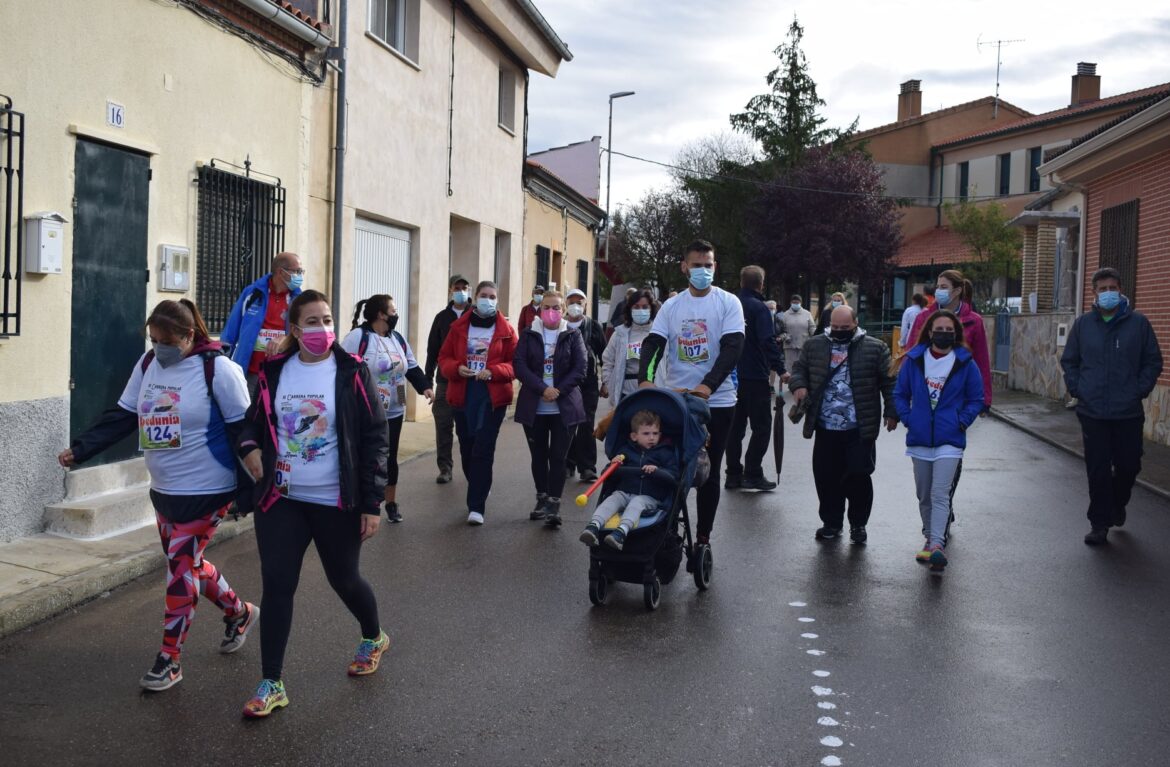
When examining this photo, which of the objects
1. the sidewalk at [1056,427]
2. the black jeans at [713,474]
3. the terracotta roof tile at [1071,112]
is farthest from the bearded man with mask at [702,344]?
the terracotta roof tile at [1071,112]

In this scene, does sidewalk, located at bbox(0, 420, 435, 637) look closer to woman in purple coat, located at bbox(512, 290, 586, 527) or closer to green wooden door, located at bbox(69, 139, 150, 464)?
green wooden door, located at bbox(69, 139, 150, 464)

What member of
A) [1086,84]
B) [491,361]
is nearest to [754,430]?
[491,361]

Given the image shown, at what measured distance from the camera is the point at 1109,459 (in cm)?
878

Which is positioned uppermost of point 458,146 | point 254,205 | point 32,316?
point 458,146

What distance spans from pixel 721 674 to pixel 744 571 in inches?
85.2

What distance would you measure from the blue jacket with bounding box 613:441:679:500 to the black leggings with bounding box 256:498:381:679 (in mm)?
2025

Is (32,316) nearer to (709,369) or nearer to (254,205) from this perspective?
(254,205)

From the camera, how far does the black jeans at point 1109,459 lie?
8695mm

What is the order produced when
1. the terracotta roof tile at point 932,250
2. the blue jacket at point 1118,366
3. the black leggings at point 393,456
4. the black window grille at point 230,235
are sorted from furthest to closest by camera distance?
1. the terracotta roof tile at point 932,250
2. the black window grille at point 230,235
3. the black leggings at point 393,456
4. the blue jacket at point 1118,366

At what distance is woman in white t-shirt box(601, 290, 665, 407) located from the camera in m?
10.1

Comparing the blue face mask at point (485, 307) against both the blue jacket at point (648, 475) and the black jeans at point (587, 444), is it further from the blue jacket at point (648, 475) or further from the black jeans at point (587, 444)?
the blue jacket at point (648, 475)

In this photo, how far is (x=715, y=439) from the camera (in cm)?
757

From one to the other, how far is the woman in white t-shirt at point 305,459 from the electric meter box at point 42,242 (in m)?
3.59

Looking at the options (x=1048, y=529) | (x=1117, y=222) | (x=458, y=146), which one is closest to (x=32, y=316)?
(x=1048, y=529)
